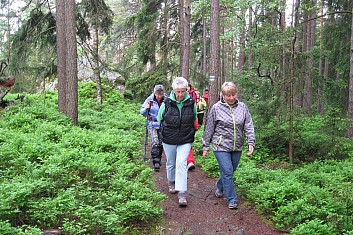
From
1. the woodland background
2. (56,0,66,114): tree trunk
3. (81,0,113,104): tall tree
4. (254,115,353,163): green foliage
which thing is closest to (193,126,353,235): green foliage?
the woodland background

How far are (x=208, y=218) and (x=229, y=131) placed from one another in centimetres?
148

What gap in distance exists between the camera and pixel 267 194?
5195 mm

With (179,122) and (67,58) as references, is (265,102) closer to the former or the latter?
(179,122)

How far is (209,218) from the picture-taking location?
4.98 meters

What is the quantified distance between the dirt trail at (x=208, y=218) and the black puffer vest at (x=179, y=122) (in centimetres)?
118

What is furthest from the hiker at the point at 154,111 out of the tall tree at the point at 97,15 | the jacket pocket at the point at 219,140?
the tall tree at the point at 97,15

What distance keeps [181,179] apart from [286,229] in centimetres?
184

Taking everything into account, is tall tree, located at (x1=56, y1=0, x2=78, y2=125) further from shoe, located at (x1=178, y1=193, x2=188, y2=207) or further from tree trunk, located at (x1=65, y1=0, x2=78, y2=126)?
shoe, located at (x1=178, y1=193, x2=188, y2=207)

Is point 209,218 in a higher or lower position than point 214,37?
lower

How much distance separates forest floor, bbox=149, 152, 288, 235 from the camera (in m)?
4.54

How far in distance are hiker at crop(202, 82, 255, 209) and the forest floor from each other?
0.85 ft

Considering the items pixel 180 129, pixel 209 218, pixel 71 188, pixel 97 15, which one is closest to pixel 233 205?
pixel 209 218

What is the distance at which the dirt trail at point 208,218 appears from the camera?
4.55m

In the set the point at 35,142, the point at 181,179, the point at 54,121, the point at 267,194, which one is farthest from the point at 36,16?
the point at 267,194
